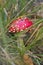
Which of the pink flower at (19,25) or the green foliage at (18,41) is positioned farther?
the pink flower at (19,25)

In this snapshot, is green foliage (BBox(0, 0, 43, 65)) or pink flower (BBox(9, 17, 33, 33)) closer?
green foliage (BBox(0, 0, 43, 65))

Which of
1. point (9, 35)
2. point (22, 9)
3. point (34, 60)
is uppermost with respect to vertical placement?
point (22, 9)

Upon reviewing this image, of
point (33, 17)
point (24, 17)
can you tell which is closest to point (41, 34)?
point (24, 17)

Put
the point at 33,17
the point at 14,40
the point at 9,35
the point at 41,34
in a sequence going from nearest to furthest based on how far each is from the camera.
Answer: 1. the point at 41,34
2. the point at 14,40
3. the point at 9,35
4. the point at 33,17

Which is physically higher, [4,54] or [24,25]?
[24,25]

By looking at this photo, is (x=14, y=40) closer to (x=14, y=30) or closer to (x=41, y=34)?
(x=14, y=30)

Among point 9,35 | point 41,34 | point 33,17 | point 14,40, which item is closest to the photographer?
point 41,34

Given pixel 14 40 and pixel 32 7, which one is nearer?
pixel 14 40
